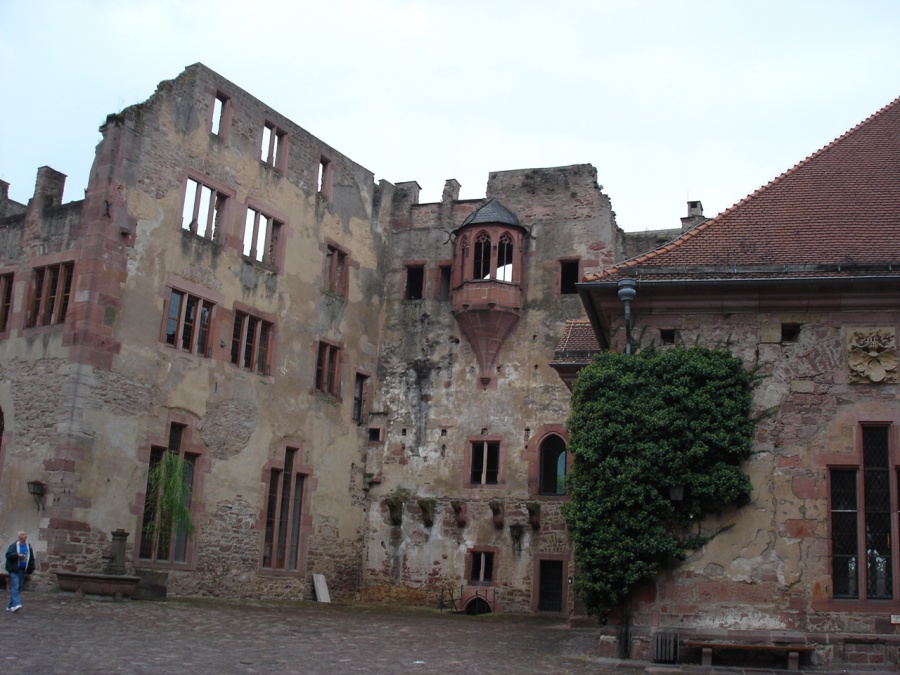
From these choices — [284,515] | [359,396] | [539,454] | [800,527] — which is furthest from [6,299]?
[800,527]

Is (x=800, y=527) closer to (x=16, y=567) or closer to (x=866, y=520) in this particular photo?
(x=866, y=520)

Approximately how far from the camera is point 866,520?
1586cm

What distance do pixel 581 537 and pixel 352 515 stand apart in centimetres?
1529

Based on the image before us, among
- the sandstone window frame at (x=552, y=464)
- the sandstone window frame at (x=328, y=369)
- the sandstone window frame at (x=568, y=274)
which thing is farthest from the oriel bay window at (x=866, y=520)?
the sandstone window frame at (x=328, y=369)

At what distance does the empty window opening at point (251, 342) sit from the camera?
1061 inches

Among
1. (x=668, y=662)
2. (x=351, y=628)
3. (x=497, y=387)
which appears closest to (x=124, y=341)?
(x=351, y=628)

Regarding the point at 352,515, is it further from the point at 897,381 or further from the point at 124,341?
the point at 897,381

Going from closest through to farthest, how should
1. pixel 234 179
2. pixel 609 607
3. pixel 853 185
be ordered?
pixel 609 607 < pixel 853 185 < pixel 234 179

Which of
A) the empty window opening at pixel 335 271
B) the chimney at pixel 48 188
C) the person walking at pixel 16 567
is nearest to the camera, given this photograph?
the person walking at pixel 16 567

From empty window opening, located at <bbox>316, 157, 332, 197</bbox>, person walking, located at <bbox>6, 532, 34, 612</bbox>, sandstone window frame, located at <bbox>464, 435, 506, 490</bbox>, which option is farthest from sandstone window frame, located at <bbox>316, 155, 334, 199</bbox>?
person walking, located at <bbox>6, 532, 34, 612</bbox>

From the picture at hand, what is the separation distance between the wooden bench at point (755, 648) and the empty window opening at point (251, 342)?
1493 cm

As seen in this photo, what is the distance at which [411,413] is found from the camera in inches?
1239

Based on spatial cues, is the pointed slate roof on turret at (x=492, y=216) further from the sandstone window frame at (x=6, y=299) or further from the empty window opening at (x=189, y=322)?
the sandstone window frame at (x=6, y=299)

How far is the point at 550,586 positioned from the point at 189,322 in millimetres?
11568
